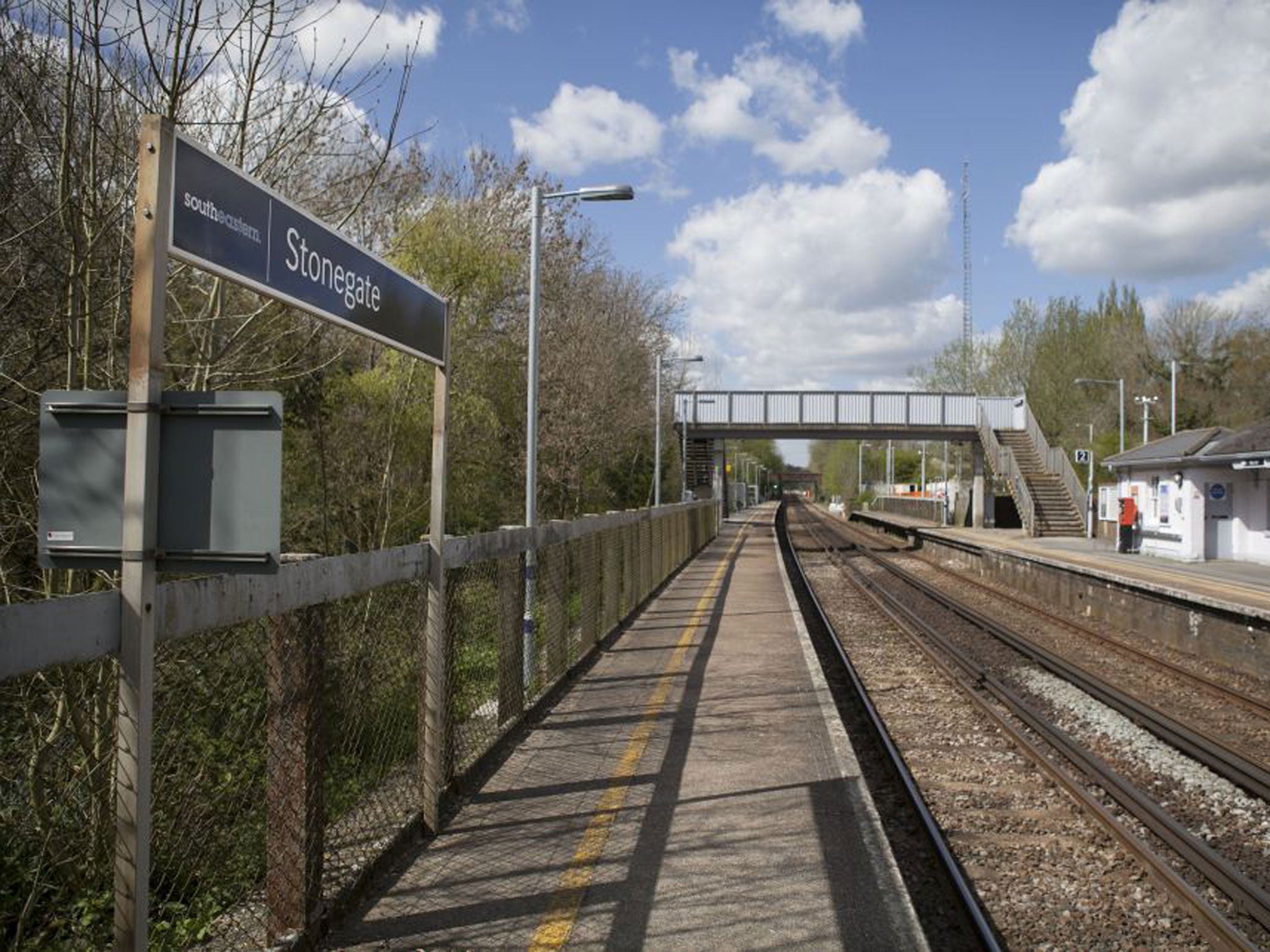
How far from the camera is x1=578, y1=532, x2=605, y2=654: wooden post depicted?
35.2ft

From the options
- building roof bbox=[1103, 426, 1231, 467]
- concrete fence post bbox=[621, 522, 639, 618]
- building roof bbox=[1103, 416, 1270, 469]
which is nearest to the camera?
concrete fence post bbox=[621, 522, 639, 618]

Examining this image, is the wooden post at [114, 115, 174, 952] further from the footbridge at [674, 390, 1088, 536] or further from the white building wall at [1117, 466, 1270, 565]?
the footbridge at [674, 390, 1088, 536]

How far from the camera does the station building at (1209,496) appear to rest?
22719 mm

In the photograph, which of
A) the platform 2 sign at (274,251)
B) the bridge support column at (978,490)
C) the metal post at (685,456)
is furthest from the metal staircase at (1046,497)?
the platform 2 sign at (274,251)

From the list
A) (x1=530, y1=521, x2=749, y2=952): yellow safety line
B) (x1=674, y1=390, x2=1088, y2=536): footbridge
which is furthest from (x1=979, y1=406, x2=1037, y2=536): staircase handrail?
(x1=530, y1=521, x2=749, y2=952): yellow safety line

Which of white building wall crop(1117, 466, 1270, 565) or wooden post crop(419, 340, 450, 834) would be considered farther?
white building wall crop(1117, 466, 1270, 565)

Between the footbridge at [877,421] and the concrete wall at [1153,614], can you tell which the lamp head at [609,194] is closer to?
the concrete wall at [1153,614]

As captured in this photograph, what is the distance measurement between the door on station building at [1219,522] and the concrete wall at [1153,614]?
4472 mm

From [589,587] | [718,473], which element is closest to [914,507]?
[718,473]

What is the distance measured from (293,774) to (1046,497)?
132 feet

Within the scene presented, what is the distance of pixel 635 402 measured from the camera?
33.8 m

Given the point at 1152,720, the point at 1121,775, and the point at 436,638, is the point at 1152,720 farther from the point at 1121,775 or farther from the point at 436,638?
the point at 436,638

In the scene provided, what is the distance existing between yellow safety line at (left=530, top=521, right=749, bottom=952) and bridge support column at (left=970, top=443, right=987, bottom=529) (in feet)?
138

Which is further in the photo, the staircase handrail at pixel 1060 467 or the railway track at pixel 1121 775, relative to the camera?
the staircase handrail at pixel 1060 467
